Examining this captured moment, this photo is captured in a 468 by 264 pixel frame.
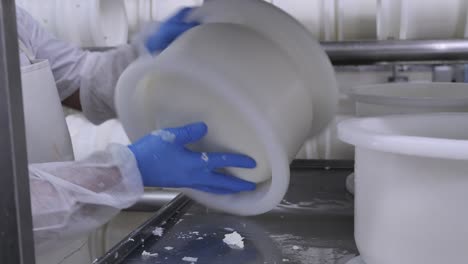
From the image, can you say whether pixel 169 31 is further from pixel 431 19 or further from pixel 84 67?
pixel 431 19

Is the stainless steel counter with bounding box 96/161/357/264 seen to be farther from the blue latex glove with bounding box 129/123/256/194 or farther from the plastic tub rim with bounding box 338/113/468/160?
the plastic tub rim with bounding box 338/113/468/160

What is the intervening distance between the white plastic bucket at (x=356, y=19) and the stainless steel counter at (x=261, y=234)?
0.52 m

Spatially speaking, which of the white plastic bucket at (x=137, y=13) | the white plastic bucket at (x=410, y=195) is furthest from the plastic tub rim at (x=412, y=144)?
the white plastic bucket at (x=137, y=13)

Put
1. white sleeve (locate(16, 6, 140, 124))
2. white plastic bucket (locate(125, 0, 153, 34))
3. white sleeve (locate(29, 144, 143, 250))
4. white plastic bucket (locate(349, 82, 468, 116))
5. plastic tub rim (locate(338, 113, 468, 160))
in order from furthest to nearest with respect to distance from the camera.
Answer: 1. white plastic bucket (locate(125, 0, 153, 34))
2. white sleeve (locate(16, 6, 140, 124))
3. white plastic bucket (locate(349, 82, 468, 116))
4. white sleeve (locate(29, 144, 143, 250))
5. plastic tub rim (locate(338, 113, 468, 160))

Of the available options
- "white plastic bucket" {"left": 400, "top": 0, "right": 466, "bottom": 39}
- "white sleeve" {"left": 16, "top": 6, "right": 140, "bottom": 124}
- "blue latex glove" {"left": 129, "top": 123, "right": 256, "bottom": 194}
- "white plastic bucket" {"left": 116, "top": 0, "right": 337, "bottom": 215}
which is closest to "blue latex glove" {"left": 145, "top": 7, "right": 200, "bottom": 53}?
"white plastic bucket" {"left": 116, "top": 0, "right": 337, "bottom": 215}

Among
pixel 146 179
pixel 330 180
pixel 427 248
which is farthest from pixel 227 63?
pixel 330 180

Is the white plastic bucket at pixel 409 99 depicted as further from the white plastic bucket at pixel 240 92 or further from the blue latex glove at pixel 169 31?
the blue latex glove at pixel 169 31

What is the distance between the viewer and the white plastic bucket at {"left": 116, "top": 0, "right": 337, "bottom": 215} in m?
0.73

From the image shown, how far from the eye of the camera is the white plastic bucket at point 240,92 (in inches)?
28.6

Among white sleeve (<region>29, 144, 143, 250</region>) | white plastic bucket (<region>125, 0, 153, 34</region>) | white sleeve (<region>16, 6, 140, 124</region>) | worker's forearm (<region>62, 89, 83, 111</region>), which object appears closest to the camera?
white sleeve (<region>29, 144, 143, 250</region>)

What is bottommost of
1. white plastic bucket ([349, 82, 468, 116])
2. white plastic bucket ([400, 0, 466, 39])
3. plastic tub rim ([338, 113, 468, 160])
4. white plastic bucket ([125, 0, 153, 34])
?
white plastic bucket ([349, 82, 468, 116])

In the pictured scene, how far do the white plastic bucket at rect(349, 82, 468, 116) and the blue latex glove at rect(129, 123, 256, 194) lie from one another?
279 millimetres

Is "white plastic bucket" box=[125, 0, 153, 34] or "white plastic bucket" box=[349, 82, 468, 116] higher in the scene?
→ "white plastic bucket" box=[125, 0, 153, 34]

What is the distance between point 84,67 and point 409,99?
82cm
